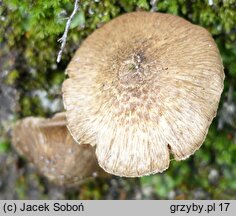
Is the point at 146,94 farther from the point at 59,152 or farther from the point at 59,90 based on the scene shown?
the point at 59,90

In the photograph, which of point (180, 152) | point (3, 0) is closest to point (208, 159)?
point (180, 152)

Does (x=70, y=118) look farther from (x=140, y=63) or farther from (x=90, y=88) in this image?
(x=140, y=63)

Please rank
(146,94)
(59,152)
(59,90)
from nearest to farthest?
(146,94), (59,152), (59,90)

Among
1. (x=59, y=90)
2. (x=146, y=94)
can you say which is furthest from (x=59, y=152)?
(x=146, y=94)

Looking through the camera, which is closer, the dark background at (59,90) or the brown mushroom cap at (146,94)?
the brown mushroom cap at (146,94)

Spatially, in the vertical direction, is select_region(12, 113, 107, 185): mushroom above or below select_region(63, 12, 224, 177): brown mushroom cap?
below

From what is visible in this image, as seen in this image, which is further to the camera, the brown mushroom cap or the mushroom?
the mushroom
